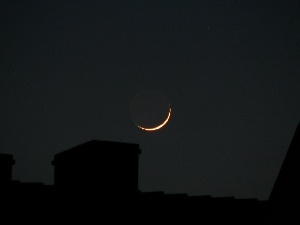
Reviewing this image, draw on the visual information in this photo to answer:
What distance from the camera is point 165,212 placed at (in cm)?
1174

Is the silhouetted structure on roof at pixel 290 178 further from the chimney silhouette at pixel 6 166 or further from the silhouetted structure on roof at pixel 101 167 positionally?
the chimney silhouette at pixel 6 166

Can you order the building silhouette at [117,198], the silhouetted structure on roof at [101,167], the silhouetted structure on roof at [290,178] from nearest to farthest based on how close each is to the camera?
1. the silhouetted structure on roof at [290,178]
2. the building silhouette at [117,198]
3. the silhouetted structure on roof at [101,167]

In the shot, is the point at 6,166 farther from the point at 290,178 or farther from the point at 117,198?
the point at 290,178

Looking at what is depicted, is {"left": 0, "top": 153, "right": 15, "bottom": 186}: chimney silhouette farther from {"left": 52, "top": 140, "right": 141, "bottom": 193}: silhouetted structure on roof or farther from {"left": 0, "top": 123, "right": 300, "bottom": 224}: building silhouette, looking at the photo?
{"left": 52, "top": 140, "right": 141, "bottom": 193}: silhouetted structure on roof

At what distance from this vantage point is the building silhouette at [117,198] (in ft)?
32.2

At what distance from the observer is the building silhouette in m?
9.81

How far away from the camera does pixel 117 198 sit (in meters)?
11.7

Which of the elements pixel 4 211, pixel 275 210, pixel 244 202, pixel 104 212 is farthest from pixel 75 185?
pixel 275 210

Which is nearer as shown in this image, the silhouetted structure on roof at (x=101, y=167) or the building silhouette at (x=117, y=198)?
the building silhouette at (x=117, y=198)

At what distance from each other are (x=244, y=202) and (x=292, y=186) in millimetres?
3988

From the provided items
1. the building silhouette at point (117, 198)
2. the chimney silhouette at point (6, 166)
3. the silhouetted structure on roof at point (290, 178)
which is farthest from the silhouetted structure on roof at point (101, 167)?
the silhouetted structure on roof at point (290, 178)

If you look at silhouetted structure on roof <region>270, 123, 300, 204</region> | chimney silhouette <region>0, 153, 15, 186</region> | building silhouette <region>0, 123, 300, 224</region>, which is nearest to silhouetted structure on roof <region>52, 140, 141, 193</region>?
building silhouette <region>0, 123, 300, 224</region>

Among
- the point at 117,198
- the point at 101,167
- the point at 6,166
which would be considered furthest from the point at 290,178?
the point at 6,166

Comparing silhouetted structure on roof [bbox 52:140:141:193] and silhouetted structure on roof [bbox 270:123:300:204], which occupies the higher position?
silhouetted structure on roof [bbox 52:140:141:193]
